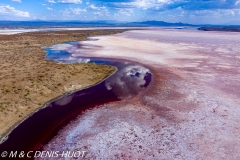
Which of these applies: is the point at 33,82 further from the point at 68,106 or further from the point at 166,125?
the point at 166,125

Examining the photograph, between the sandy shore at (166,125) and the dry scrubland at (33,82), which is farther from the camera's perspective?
the dry scrubland at (33,82)

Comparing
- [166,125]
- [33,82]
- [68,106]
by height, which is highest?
[33,82]

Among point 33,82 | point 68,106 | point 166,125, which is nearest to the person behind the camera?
point 166,125

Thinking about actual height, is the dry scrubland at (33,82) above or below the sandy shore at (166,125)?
Result: above

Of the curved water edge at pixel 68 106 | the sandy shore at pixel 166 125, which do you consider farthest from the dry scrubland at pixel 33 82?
the sandy shore at pixel 166 125

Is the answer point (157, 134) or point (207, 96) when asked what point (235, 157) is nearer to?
point (157, 134)

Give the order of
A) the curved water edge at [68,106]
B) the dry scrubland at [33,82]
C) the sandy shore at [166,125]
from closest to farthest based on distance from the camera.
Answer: the sandy shore at [166,125] → the curved water edge at [68,106] → the dry scrubland at [33,82]

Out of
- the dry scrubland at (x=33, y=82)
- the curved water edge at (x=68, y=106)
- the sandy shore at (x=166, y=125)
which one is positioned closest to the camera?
the sandy shore at (x=166, y=125)

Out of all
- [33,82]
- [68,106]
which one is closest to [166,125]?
[68,106]

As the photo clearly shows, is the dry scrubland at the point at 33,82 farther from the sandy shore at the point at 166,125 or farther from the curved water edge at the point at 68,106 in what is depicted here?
the sandy shore at the point at 166,125
